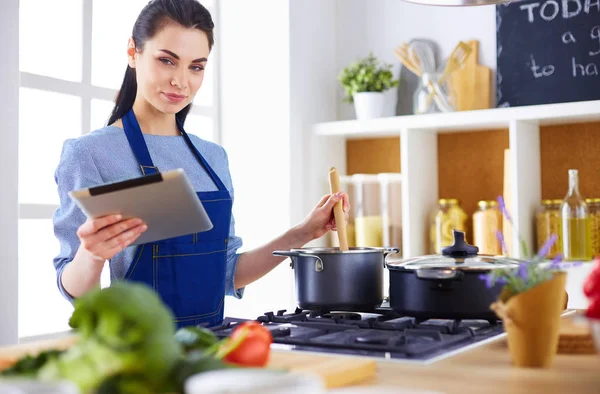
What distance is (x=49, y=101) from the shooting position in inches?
113

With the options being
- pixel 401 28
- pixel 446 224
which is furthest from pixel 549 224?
pixel 401 28

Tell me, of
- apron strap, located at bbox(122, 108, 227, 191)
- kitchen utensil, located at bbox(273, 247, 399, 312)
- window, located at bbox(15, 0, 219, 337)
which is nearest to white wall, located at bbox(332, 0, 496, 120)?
window, located at bbox(15, 0, 219, 337)

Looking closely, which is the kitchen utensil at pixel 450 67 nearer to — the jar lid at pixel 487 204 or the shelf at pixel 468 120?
the shelf at pixel 468 120

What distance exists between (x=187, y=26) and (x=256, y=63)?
1.55 meters

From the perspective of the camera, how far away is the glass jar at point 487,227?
10.8 feet

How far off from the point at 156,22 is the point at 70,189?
21.2 inches

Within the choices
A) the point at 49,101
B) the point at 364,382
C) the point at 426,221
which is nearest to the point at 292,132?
the point at 426,221

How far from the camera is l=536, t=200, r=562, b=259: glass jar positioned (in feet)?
10.3

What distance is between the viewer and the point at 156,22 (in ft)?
6.97

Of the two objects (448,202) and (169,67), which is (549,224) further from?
(169,67)

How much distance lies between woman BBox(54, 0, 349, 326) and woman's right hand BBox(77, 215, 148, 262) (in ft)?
0.46

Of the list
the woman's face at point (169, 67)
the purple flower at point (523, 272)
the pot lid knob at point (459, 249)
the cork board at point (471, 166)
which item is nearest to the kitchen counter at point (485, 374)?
the purple flower at point (523, 272)

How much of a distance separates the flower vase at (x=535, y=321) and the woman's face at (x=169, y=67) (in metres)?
1.24

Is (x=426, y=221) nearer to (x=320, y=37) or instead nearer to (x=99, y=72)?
(x=320, y=37)
